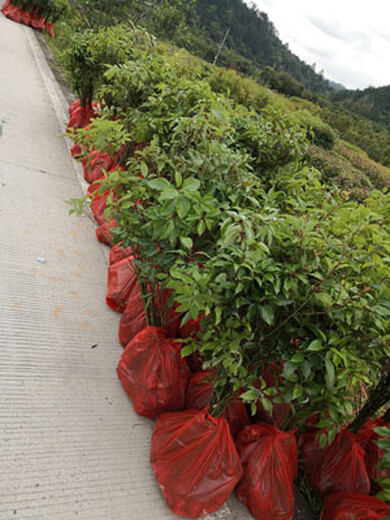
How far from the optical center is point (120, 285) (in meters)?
2.68

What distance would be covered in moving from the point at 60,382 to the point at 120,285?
82 centimetres

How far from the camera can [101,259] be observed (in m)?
3.23

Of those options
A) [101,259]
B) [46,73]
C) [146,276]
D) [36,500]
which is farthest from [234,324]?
[46,73]

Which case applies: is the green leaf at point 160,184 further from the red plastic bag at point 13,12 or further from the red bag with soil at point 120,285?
the red plastic bag at point 13,12

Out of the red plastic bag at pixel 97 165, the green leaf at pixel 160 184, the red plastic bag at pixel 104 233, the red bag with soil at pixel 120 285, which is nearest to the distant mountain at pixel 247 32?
the red plastic bag at pixel 97 165

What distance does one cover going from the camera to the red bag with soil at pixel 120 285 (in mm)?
2652

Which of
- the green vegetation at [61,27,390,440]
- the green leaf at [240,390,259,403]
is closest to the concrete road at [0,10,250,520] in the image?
the green vegetation at [61,27,390,440]

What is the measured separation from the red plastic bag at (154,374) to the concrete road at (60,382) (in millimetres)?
115

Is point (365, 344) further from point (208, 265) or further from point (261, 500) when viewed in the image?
point (261, 500)

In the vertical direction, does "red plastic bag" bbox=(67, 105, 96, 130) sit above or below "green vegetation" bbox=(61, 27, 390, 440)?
below

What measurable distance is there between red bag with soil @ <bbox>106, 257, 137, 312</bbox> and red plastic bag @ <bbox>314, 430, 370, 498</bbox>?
1588 mm

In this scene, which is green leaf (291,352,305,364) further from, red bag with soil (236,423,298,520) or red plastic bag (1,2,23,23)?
red plastic bag (1,2,23,23)

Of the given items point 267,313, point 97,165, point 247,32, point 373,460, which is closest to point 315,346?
point 267,313

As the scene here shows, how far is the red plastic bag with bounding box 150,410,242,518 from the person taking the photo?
1664 millimetres
